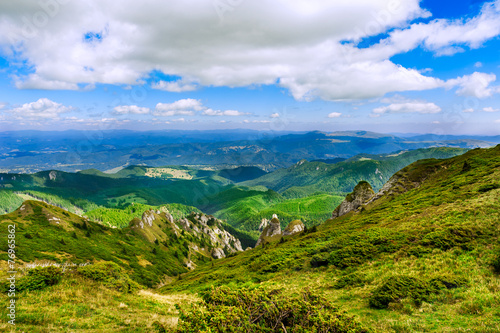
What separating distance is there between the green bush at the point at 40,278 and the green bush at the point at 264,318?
53.1 feet

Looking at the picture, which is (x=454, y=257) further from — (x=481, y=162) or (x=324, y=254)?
(x=481, y=162)

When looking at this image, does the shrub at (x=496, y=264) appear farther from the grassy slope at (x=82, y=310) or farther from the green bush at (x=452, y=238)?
the grassy slope at (x=82, y=310)

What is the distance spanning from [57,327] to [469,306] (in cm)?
2528

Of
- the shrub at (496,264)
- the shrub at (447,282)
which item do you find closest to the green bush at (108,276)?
the shrub at (447,282)

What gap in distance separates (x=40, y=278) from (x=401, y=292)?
29.6 m

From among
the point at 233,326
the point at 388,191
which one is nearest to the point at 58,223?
the point at 233,326

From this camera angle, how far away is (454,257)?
22375mm

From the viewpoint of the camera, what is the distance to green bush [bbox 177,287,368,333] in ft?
31.4

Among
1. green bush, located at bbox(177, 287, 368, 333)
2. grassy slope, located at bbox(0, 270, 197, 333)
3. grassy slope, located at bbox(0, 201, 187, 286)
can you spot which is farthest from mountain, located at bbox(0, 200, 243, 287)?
green bush, located at bbox(177, 287, 368, 333)

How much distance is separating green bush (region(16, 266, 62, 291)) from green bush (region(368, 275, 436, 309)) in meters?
27.0

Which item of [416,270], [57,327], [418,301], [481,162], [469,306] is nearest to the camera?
[57,327]

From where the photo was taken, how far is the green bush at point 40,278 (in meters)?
17.8

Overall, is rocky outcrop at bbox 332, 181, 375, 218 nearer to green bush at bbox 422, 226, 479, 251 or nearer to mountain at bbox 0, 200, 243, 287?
green bush at bbox 422, 226, 479, 251

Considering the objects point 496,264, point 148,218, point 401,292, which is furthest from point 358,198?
point 148,218
